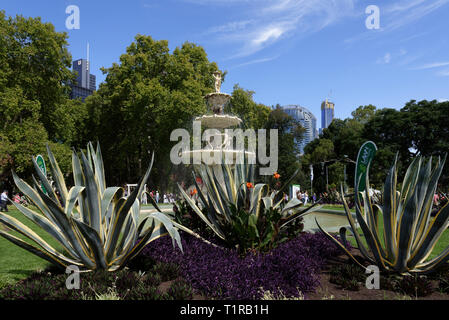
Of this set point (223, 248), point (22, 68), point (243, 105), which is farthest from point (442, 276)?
point (243, 105)

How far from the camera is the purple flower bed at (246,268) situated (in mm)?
3711

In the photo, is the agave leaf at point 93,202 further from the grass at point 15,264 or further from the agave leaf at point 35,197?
the grass at point 15,264

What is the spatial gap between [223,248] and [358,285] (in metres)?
2.01

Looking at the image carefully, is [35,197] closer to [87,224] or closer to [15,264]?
[87,224]

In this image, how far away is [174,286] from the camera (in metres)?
3.61

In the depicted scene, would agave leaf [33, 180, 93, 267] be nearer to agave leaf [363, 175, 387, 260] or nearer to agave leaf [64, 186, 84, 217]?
agave leaf [64, 186, 84, 217]

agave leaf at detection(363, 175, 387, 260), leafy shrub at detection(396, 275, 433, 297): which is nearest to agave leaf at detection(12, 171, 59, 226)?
agave leaf at detection(363, 175, 387, 260)

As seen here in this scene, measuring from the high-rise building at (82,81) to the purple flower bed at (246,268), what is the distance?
79.3 ft

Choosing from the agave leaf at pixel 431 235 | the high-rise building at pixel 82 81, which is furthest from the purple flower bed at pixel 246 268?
the high-rise building at pixel 82 81

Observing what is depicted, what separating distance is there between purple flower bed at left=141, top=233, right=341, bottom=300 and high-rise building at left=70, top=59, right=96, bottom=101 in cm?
2418

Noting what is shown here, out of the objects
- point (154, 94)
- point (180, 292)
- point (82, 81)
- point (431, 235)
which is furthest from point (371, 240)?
point (82, 81)

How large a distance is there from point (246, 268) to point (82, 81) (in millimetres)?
67111

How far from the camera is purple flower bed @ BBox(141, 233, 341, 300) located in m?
3.71

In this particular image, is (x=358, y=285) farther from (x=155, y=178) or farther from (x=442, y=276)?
A: (x=155, y=178)
